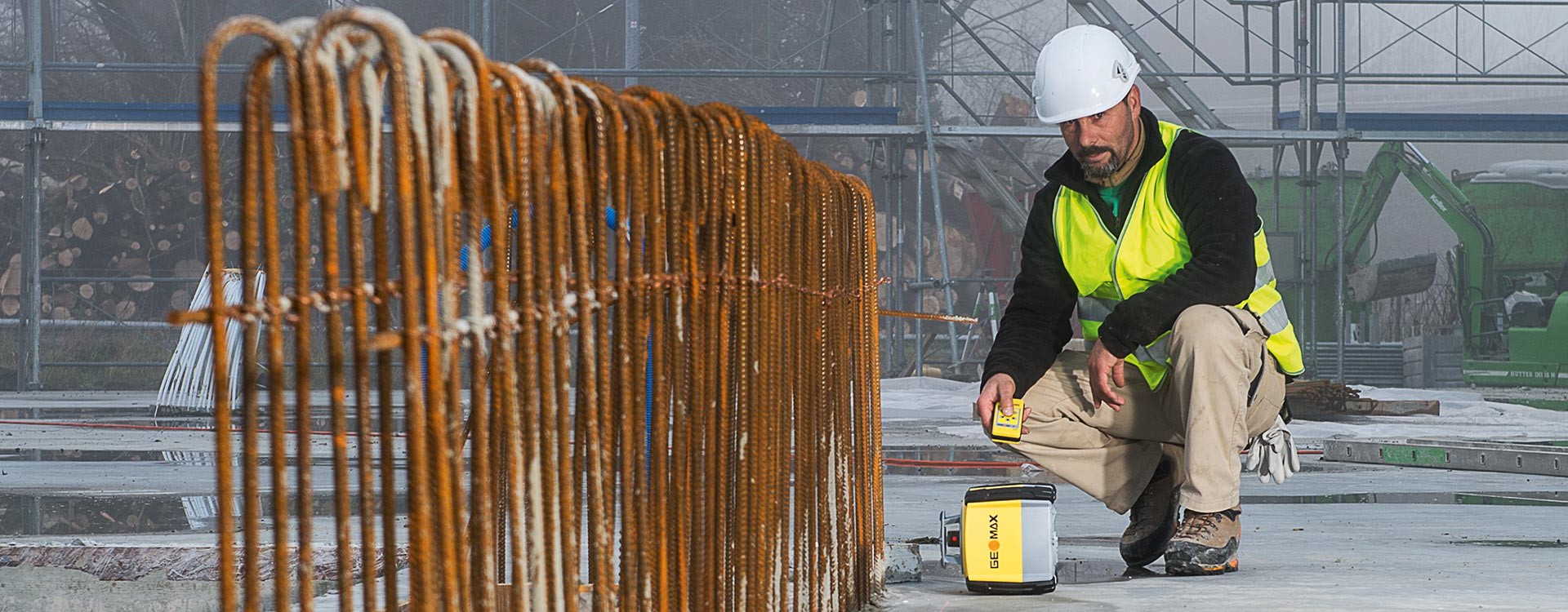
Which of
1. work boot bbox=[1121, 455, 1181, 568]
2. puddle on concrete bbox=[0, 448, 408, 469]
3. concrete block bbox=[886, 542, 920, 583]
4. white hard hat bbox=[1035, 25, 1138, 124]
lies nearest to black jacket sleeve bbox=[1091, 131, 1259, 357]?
white hard hat bbox=[1035, 25, 1138, 124]

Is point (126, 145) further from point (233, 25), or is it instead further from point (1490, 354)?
point (233, 25)

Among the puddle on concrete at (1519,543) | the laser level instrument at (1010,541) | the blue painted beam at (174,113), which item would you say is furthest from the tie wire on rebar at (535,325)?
the blue painted beam at (174,113)

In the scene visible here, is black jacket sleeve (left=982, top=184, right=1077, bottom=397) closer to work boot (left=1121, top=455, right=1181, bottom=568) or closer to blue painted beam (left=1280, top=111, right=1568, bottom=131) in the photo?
work boot (left=1121, top=455, right=1181, bottom=568)

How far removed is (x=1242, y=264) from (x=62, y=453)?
6419 mm

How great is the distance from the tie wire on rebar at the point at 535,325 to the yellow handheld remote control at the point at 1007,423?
0.92 m

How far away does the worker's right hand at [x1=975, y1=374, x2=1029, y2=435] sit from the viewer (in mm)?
4184

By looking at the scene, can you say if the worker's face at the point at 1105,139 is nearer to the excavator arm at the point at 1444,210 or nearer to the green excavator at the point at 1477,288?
the green excavator at the point at 1477,288

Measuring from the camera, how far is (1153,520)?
14.0 feet

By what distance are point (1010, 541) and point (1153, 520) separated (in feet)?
2.49

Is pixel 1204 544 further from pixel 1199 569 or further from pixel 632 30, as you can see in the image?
pixel 632 30

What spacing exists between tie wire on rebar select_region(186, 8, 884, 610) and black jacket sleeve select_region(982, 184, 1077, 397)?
3.67 ft

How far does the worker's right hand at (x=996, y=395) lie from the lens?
418 cm

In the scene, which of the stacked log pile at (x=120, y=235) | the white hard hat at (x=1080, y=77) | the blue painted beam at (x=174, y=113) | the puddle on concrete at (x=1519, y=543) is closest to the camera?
the white hard hat at (x=1080, y=77)

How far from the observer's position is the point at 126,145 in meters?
24.0
